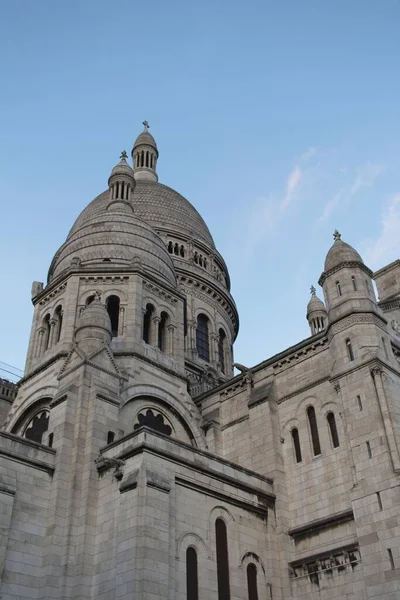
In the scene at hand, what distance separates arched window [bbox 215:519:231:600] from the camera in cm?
2441

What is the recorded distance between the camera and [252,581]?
25906mm

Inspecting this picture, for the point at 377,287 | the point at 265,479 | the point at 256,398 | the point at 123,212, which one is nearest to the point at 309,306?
the point at 377,287

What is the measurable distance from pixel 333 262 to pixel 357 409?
785 cm

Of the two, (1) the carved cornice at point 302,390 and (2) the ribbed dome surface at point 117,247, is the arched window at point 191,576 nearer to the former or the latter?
(1) the carved cornice at point 302,390

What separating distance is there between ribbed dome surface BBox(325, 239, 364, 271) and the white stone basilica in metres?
0.11

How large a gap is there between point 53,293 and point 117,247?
4354 millimetres

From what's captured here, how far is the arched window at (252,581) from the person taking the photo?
25500 mm

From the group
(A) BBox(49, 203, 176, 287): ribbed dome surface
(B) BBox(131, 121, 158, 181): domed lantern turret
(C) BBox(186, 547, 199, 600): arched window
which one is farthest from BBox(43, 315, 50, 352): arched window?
(B) BBox(131, 121, 158, 181): domed lantern turret

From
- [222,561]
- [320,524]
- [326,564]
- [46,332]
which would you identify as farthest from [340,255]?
[46,332]

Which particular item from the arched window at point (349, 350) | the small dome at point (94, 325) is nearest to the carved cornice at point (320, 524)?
the arched window at point (349, 350)

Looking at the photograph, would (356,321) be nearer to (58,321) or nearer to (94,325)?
(94,325)

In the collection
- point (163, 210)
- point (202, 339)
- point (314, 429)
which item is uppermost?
point (163, 210)

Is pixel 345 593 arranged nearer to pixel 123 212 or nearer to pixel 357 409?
pixel 357 409

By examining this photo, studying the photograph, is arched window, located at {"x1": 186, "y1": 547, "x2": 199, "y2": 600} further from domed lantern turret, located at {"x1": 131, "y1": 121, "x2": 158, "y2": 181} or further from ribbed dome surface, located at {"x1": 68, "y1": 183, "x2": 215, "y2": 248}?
domed lantern turret, located at {"x1": 131, "y1": 121, "x2": 158, "y2": 181}
